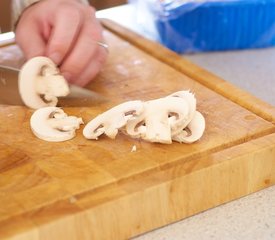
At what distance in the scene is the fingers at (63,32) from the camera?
1.11 m

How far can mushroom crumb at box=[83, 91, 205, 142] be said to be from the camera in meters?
0.93

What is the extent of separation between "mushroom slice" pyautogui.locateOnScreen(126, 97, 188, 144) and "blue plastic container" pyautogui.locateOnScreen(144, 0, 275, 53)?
463 millimetres

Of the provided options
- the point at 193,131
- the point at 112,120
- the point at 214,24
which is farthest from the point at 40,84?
the point at 214,24

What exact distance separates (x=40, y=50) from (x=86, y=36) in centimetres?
9

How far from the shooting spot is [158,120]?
93 centimetres

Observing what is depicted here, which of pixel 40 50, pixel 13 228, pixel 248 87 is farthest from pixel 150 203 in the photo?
pixel 248 87

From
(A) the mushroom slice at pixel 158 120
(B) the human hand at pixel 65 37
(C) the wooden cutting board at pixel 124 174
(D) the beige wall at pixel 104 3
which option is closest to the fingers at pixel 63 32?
(B) the human hand at pixel 65 37

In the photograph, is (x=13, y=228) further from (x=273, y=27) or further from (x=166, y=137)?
(x=273, y=27)

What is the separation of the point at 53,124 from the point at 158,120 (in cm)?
17

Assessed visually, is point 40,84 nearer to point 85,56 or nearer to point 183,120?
point 85,56

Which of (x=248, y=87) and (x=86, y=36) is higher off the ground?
(x=86, y=36)

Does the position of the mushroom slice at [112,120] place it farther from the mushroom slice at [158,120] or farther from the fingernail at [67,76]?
the fingernail at [67,76]

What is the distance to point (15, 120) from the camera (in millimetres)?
1035

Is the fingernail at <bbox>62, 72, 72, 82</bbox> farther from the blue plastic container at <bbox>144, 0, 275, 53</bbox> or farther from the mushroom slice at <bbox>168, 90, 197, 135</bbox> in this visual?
the blue plastic container at <bbox>144, 0, 275, 53</bbox>
